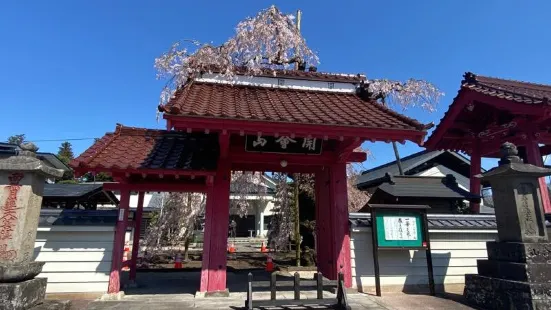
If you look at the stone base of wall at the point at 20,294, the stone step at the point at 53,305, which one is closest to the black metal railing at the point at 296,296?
the stone step at the point at 53,305

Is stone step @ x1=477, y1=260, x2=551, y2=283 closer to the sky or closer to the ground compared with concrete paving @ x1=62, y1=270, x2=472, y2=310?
closer to the sky

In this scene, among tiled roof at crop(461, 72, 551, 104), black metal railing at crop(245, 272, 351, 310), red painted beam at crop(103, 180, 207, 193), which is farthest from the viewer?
tiled roof at crop(461, 72, 551, 104)

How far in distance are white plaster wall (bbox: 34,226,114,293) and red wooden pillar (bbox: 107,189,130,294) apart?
0.09 meters

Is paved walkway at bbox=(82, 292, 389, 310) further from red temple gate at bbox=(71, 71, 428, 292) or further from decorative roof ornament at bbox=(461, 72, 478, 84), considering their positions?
decorative roof ornament at bbox=(461, 72, 478, 84)

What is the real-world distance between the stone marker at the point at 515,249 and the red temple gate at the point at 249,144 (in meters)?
1.93

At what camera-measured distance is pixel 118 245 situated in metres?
6.74

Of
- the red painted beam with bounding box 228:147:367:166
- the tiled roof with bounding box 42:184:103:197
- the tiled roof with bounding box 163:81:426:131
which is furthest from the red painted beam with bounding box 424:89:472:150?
the tiled roof with bounding box 42:184:103:197

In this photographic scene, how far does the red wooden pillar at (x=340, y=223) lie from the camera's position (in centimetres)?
730

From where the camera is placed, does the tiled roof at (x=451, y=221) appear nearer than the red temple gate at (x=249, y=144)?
No

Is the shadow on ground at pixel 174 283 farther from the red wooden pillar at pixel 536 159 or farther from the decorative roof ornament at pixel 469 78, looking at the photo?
the decorative roof ornament at pixel 469 78

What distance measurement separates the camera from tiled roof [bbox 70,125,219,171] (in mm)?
6527

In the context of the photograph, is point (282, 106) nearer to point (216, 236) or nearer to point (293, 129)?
point (293, 129)

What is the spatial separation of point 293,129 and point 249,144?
1.65m

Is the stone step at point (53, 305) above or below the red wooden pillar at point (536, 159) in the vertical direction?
below
